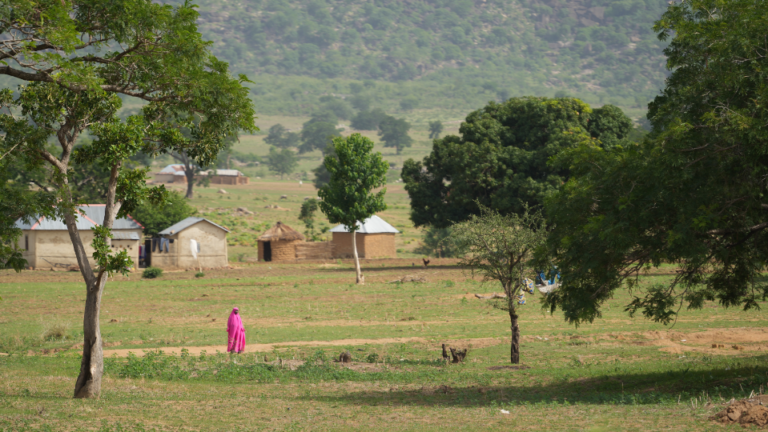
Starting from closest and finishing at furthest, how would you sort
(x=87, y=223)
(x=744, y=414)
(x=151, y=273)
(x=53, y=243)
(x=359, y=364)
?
(x=744, y=414) < (x=359, y=364) < (x=151, y=273) < (x=53, y=243) < (x=87, y=223)

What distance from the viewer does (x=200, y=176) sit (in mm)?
101438

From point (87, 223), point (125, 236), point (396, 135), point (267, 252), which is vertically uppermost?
point (396, 135)

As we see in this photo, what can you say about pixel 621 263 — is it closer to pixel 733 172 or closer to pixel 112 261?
pixel 733 172

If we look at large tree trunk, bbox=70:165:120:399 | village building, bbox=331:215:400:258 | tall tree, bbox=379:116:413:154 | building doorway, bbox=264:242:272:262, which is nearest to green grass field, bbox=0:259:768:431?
large tree trunk, bbox=70:165:120:399

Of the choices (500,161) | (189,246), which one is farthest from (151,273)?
(500,161)

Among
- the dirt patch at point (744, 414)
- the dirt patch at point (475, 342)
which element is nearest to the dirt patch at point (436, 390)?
the dirt patch at point (475, 342)

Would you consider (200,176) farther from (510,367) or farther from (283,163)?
(510,367)

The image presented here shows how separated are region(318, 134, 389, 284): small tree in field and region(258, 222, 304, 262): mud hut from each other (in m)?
14.0

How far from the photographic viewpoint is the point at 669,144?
12047 millimetres

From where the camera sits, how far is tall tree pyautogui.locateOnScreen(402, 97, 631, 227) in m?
43.7

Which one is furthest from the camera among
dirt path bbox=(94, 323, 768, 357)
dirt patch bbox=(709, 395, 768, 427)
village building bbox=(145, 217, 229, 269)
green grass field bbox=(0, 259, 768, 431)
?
village building bbox=(145, 217, 229, 269)

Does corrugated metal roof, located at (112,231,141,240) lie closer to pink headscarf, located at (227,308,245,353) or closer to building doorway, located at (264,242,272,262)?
building doorway, located at (264,242,272,262)

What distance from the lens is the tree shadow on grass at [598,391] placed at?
44.1ft

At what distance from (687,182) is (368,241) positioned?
44853 millimetres
